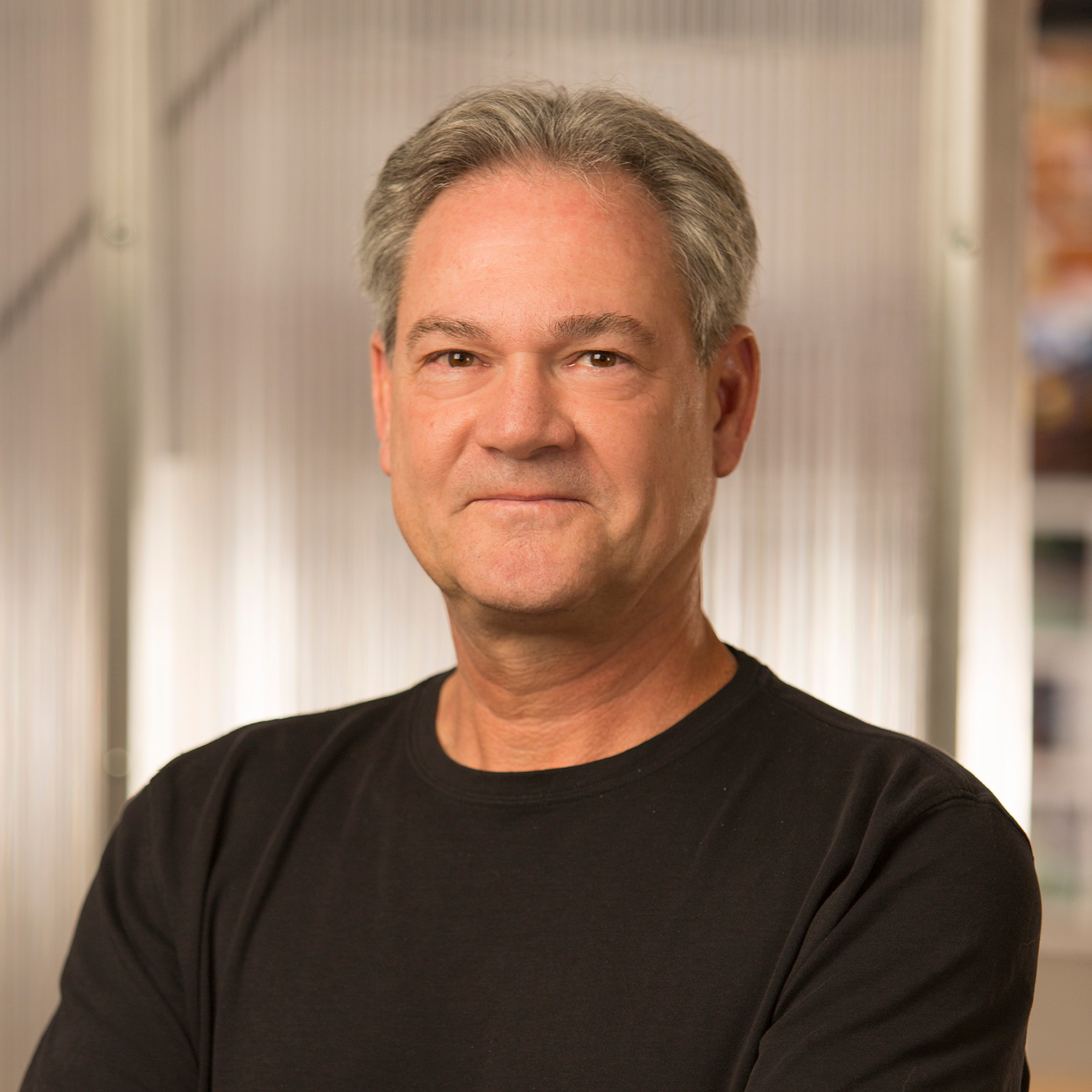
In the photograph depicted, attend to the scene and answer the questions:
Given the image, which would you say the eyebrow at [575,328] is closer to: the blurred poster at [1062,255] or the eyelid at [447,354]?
the eyelid at [447,354]

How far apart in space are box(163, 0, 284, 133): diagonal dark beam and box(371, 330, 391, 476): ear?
0.98 m

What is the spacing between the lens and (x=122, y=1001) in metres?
1.25

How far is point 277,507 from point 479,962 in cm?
120

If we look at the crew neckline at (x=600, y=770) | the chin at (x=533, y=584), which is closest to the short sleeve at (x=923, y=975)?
the crew neckline at (x=600, y=770)

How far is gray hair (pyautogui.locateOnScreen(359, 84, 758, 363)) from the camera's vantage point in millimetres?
1264

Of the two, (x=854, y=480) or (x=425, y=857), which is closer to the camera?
(x=425, y=857)

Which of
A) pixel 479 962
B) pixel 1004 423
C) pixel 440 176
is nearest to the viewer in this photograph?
pixel 479 962

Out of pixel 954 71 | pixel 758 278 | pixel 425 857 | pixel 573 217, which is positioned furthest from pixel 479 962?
pixel 954 71

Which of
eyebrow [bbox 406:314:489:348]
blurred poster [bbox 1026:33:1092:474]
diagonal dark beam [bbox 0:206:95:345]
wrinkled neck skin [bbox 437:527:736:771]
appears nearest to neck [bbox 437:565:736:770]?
wrinkled neck skin [bbox 437:527:736:771]

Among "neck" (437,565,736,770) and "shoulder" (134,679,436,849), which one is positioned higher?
"neck" (437,565,736,770)

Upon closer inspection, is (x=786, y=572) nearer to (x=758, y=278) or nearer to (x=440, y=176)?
(x=758, y=278)

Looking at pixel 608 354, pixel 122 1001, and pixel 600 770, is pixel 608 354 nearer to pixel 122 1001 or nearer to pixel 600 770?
pixel 600 770

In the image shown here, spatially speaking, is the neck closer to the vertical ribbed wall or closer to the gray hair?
the gray hair

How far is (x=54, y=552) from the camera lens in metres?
2.23
